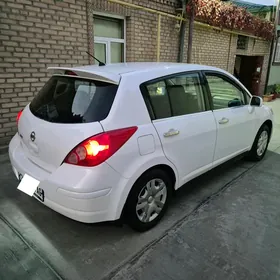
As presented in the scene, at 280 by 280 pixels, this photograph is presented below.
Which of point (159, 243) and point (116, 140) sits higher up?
point (116, 140)

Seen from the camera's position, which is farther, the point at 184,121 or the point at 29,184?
the point at 184,121

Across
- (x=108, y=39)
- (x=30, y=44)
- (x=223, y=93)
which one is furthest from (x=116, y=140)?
(x=108, y=39)

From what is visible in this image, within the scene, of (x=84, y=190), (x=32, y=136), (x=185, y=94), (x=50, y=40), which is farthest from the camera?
(x=50, y=40)

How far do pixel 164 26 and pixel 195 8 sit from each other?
1042mm

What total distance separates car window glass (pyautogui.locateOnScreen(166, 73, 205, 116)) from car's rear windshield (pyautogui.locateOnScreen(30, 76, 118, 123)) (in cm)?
70

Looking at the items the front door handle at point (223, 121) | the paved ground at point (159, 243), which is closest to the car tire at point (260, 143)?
the paved ground at point (159, 243)

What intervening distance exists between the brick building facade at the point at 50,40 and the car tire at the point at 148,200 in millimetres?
3117

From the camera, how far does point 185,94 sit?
2.70 metres

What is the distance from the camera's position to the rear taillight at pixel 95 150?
6.27ft

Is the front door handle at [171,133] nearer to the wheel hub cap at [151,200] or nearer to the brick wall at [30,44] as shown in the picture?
the wheel hub cap at [151,200]

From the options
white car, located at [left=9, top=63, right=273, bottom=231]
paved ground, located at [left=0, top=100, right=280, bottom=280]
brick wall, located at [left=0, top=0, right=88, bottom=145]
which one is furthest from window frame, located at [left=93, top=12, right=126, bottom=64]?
paved ground, located at [left=0, top=100, right=280, bottom=280]

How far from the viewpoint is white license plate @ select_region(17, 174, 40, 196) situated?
217 cm

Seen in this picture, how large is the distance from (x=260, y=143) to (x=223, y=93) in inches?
52.4

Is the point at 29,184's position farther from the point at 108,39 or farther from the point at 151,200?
the point at 108,39
